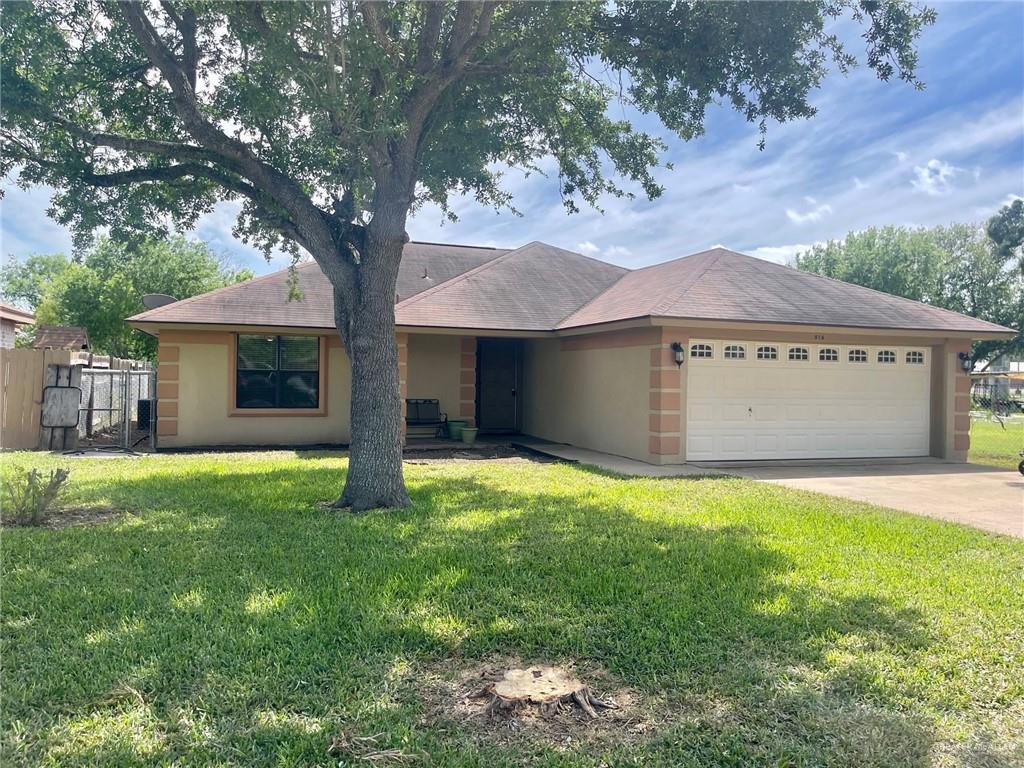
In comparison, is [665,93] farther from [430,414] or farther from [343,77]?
[430,414]

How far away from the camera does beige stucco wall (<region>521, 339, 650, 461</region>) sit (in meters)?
12.6

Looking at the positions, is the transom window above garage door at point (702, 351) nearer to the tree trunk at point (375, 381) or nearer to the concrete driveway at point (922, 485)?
the concrete driveway at point (922, 485)

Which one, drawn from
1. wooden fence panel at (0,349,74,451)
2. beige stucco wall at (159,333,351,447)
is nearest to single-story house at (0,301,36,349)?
wooden fence panel at (0,349,74,451)

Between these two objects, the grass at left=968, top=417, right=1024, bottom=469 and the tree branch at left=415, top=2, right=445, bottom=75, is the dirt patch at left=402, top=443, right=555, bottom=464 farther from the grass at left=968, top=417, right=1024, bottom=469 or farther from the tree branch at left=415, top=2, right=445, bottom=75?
the grass at left=968, top=417, right=1024, bottom=469

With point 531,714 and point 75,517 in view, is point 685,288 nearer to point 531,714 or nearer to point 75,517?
point 75,517

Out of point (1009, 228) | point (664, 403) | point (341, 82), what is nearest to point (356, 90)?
point (341, 82)

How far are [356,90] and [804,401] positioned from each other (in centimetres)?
1007

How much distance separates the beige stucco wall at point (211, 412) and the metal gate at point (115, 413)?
0.74 m

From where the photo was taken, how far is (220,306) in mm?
13797

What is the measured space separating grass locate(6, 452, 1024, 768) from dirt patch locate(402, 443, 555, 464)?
497cm

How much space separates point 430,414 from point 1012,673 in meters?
13.2

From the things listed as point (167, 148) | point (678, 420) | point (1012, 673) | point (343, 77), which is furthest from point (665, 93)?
point (1012, 673)

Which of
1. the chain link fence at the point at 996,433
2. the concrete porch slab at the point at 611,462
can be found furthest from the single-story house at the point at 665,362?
the chain link fence at the point at 996,433

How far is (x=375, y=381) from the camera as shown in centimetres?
795
